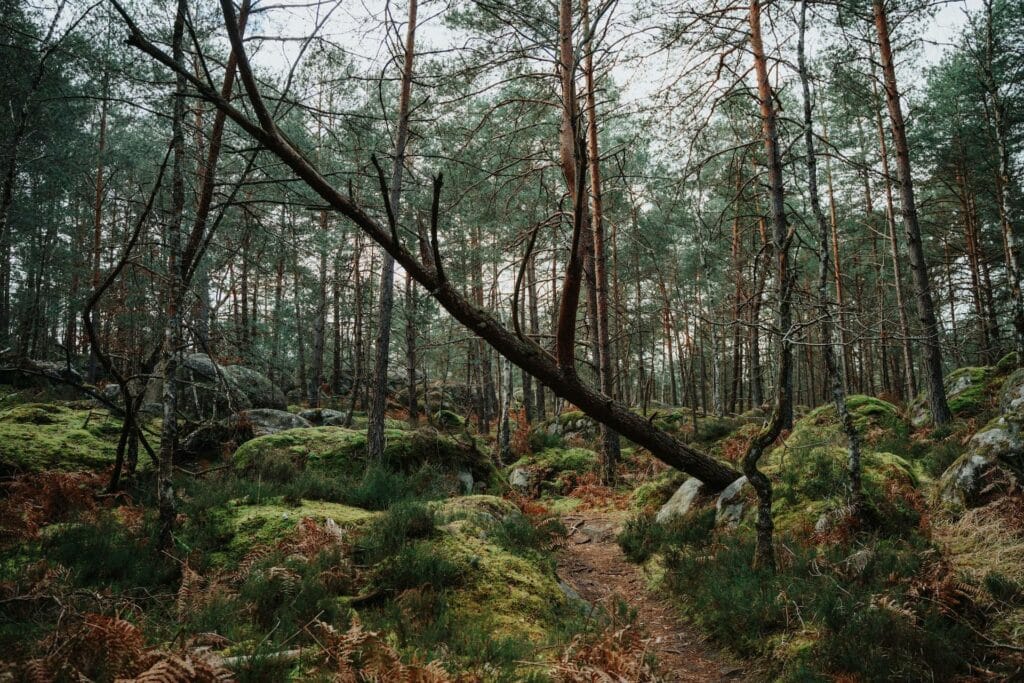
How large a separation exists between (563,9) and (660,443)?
6428 millimetres

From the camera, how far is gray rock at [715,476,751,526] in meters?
6.62

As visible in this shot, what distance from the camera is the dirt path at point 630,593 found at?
165 inches

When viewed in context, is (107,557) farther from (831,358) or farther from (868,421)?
(868,421)

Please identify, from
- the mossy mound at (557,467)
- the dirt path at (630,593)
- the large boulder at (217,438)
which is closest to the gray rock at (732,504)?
the dirt path at (630,593)

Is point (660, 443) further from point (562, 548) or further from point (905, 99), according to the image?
point (905, 99)

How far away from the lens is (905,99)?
17266mm

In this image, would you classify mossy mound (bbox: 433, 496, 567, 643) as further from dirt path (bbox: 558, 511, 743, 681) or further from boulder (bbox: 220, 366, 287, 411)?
boulder (bbox: 220, 366, 287, 411)

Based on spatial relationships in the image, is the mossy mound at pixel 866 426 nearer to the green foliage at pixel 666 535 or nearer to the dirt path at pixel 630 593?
the green foliage at pixel 666 535

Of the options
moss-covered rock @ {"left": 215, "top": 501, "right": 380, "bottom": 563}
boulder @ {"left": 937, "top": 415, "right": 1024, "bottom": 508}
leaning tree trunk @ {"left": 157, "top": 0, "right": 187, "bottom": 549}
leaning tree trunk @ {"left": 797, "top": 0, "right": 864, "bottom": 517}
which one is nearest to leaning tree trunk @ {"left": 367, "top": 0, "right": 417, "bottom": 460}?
moss-covered rock @ {"left": 215, "top": 501, "right": 380, "bottom": 563}

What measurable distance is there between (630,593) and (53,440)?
8442 mm

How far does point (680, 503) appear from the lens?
7.86m

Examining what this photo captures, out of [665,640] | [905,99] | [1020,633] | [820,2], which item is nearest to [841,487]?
[1020,633]

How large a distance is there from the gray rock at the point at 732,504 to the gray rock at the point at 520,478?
5.68 meters

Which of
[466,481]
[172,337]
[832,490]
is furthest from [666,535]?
[172,337]
